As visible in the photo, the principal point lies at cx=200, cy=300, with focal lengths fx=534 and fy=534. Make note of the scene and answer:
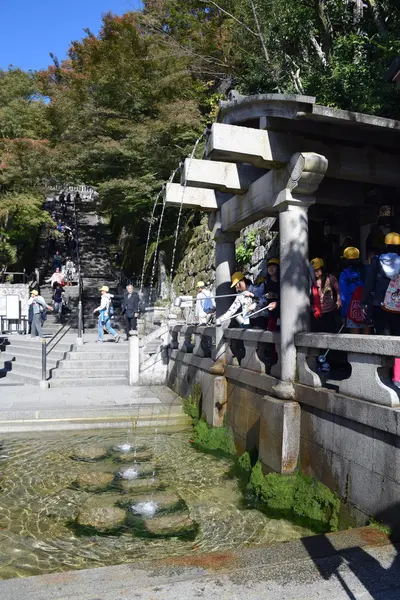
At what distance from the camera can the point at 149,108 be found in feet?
74.5

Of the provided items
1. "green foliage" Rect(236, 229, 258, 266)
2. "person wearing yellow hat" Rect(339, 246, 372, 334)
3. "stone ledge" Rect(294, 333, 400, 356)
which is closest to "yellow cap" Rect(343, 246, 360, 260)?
"person wearing yellow hat" Rect(339, 246, 372, 334)

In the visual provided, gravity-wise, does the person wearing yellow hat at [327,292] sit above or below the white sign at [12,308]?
above

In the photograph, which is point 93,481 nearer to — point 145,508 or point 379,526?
point 145,508

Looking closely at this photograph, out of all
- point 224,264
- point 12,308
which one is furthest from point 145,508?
point 12,308

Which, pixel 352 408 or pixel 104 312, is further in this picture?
pixel 104 312

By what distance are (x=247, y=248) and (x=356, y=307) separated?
38.9 ft

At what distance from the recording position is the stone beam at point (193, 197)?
970cm

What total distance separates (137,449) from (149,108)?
17350 mm

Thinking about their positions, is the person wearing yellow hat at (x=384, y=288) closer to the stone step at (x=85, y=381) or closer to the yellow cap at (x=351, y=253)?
the yellow cap at (x=351, y=253)

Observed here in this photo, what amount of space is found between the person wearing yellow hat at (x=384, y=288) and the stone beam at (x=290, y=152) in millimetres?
1280

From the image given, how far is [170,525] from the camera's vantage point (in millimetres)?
5996

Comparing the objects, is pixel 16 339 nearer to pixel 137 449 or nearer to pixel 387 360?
pixel 137 449

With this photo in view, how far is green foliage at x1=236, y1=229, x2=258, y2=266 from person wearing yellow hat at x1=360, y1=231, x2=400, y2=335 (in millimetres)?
12073

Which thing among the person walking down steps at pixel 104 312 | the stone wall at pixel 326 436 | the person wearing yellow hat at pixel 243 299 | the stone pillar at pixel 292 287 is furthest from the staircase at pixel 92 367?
the stone pillar at pixel 292 287
